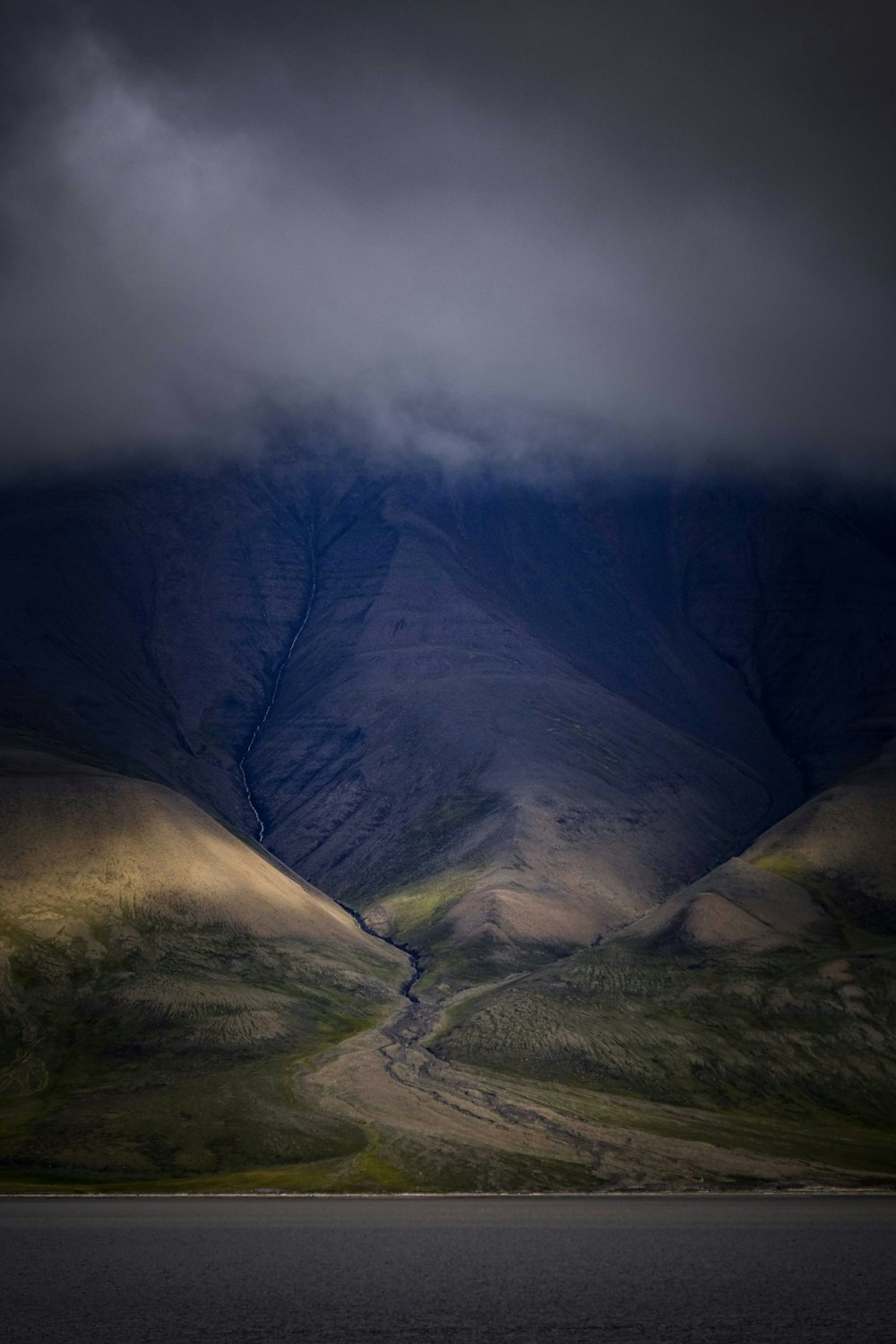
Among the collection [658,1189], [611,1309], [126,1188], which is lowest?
[126,1188]

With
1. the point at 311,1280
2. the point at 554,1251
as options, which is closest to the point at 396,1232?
the point at 554,1251

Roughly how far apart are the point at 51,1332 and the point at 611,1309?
35.9 meters

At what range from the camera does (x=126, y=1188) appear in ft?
614

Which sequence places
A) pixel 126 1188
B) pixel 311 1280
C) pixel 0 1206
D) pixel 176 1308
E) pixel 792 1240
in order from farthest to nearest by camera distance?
pixel 126 1188
pixel 0 1206
pixel 792 1240
pixel 311 1280
pixel 176 1308

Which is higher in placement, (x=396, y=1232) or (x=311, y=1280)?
(x=311, y=1280)

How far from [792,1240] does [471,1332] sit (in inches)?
2568

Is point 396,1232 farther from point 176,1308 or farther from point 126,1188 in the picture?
point 126,1188

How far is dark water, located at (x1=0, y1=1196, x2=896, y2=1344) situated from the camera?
258 feet

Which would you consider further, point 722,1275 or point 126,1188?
point 126,1188

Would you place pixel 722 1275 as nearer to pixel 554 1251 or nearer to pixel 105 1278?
pixel 554 1251

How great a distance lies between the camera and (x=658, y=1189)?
19275cm

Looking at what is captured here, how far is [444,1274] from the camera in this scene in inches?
4016

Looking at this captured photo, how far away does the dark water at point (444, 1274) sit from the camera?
258 feet

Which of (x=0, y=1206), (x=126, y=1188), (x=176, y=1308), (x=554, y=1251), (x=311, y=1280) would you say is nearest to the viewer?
(x=176, y=1308)
